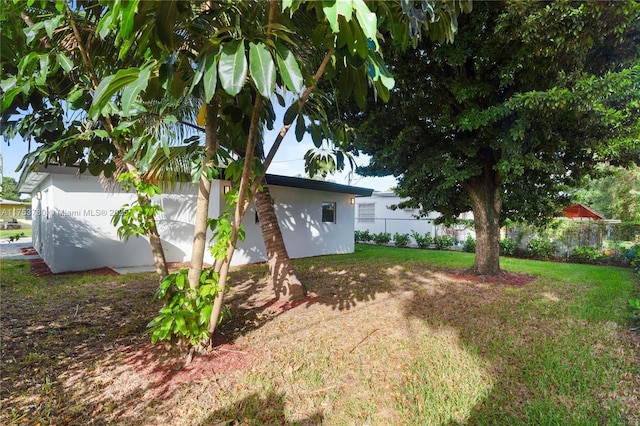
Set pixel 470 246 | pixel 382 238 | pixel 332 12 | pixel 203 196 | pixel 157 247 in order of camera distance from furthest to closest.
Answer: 1. pixel 382 238
2. pixel 470 246
3. pixel 157 247
4. pixel 203 196
5. pixel 332 12

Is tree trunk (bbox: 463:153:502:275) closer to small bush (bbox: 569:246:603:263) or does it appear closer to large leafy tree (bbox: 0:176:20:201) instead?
small bush (bbox: 569:246:603:263)

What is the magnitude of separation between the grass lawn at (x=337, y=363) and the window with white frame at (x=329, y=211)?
6581 mm

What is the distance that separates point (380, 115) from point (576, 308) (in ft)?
16.0

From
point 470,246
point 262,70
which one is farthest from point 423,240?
point 262,70

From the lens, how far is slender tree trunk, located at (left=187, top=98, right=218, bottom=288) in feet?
9.40

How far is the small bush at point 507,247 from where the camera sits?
11984mm

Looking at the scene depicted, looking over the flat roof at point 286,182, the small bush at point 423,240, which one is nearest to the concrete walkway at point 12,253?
the flat roof at point 286,182

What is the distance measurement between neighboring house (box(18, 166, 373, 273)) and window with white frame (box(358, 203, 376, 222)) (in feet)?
19.9

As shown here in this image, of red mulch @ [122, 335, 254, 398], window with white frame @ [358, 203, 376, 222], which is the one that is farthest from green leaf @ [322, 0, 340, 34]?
window with white frame @ [358, 203, 376, 222]

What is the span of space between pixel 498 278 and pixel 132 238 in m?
9.62

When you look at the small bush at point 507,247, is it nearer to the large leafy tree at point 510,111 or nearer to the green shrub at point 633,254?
the green shrub at point 633,254

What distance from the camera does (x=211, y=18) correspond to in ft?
6.79

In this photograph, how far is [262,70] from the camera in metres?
1.54

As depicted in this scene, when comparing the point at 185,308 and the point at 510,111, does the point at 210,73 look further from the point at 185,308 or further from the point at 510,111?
the point at 510,111
